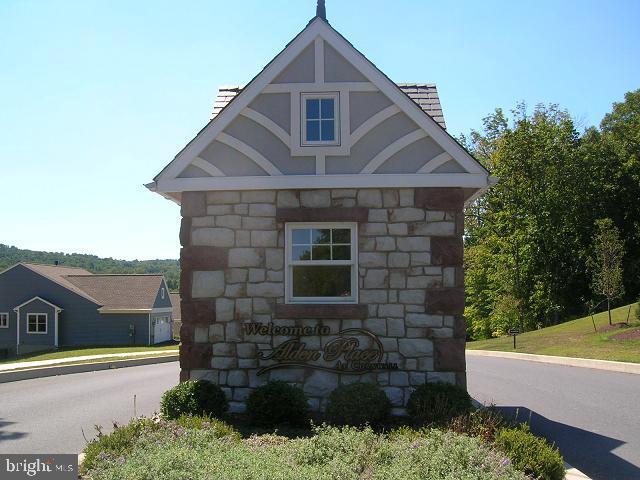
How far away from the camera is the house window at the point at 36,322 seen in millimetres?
43822

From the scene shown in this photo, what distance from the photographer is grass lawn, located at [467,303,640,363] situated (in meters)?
21.0

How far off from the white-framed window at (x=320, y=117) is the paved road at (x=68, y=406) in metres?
6.02

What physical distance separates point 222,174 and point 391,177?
283 centimetres

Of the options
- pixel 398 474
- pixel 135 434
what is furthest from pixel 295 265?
pixel 398 474

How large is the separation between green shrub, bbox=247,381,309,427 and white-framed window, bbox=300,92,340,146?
4.13 m

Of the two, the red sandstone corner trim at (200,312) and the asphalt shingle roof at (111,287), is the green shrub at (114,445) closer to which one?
the red sandstone corner trim at (200,312)

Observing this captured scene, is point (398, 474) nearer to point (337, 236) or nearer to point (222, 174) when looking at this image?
point (337, 236)

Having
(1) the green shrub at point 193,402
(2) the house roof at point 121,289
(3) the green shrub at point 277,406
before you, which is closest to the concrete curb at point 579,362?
(3) the green shrub at point 277,406

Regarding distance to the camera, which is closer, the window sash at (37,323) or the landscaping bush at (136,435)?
the landscaping bush at (136,435)

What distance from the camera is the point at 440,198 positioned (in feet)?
33.0

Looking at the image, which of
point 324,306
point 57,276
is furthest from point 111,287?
point 324,306

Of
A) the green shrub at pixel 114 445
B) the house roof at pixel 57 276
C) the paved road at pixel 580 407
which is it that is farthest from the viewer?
the house roof at pixel 57 276

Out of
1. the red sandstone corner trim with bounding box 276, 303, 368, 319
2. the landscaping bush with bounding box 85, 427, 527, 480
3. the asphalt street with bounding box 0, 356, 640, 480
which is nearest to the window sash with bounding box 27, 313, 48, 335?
the asphalt street with bounding box 0, 356, 640, 480

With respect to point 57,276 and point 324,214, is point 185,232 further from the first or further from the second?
point 57,276
